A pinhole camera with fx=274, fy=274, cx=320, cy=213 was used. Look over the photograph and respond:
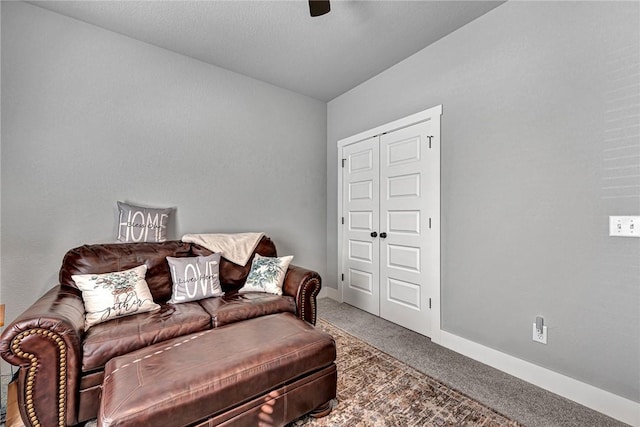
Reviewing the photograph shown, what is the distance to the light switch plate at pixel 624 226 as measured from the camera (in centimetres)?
157

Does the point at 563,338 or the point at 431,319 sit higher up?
the point at 563,338

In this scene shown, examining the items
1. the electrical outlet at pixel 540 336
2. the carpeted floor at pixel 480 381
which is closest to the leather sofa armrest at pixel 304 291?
the carpeted floor at pixel 480 381

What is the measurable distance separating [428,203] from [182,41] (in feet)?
9.40

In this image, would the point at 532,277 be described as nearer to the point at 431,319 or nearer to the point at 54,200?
the point at 431,319

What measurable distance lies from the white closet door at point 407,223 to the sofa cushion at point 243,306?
1232mm

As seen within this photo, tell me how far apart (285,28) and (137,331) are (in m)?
2.64

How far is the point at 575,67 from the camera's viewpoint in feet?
5.98

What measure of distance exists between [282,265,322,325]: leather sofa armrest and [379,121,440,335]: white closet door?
3.27 feet

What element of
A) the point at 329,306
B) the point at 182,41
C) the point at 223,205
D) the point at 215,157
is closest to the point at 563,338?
the point at 329,306

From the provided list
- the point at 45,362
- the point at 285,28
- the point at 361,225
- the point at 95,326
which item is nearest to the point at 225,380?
the point at 45,362

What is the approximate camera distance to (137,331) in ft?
5.65

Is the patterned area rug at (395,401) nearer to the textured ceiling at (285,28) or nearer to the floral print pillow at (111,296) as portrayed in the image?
the floral print pillow at (111,296)

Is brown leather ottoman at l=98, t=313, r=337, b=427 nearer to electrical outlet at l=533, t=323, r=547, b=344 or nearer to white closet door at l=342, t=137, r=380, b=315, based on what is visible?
electrical outlet at l=533, t=323, r=547, b=344

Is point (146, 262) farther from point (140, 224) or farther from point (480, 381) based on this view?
point (480, 381)
